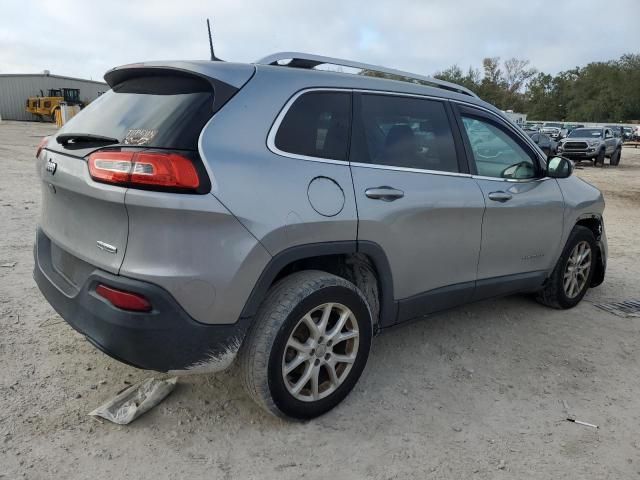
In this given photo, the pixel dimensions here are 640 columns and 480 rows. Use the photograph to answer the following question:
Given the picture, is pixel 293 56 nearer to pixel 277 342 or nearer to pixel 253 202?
pixel 253 202

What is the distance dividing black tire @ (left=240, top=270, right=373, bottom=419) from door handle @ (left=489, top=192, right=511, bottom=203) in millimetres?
1357

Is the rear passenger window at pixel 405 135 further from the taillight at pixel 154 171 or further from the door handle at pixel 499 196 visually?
the taillight at pixel 154 171

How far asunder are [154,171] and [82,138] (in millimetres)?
665

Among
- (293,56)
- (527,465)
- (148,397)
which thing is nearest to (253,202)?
(293,56)

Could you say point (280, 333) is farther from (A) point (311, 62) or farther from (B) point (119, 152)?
(A) point (311, 62)

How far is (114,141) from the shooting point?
252 centimetres

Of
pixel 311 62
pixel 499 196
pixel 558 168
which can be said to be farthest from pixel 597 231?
pixel 311 62

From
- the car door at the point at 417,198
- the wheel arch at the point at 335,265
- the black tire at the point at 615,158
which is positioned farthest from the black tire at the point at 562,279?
the black tire at the point at 615,158

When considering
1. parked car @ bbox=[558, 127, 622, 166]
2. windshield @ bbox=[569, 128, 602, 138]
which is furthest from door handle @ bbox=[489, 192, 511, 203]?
windshield @ bbox=[569, 128, 602, 138]

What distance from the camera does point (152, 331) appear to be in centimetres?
230

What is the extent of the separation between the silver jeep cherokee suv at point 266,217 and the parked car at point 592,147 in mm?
21976

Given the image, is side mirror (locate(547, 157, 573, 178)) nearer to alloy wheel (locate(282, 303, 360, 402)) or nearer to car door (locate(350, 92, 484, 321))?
car door (locate(350, 92, 484, 321))

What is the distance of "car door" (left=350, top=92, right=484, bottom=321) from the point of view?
2926 mm

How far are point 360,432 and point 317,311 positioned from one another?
2.18ft
